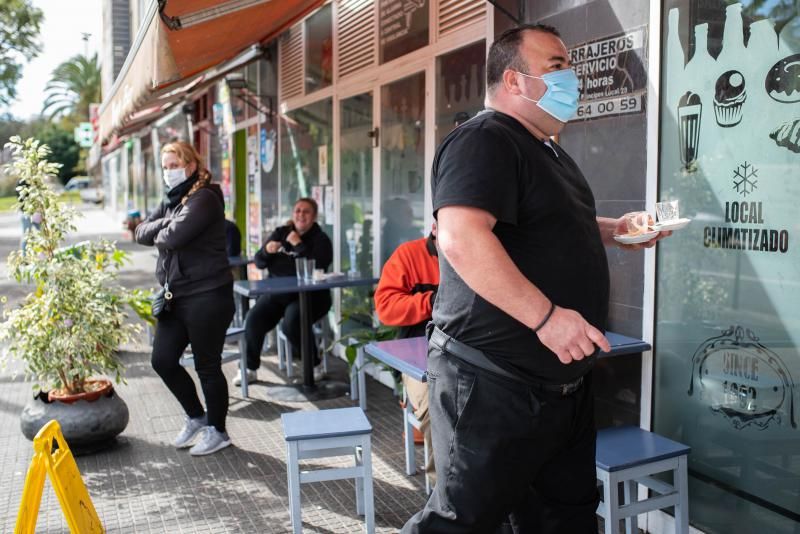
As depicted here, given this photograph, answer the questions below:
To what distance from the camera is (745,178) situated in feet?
9.75

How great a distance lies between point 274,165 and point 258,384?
3.55 m

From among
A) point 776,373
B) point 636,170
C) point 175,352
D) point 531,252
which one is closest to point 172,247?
point 175,352

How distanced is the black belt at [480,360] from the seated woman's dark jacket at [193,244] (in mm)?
2424

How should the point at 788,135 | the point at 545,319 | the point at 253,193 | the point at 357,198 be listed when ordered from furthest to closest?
1. the point at 253,193
2. the point at 357,198
3. the point at 788,135
4. the point at 545,319

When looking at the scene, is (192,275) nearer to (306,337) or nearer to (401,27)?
(306,337)

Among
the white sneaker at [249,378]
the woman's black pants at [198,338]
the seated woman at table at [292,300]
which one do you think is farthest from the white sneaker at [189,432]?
the white sneaker at [249,378]

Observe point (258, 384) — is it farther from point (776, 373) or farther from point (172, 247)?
point (776, 373)

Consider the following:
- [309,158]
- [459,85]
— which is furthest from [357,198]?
[459,85]

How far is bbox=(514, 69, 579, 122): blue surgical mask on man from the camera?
2164 millimetres

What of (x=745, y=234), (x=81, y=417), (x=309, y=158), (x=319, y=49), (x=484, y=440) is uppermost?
(x=319, y=49)

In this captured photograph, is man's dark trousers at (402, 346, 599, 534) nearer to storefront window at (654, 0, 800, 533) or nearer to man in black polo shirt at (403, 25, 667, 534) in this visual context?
man in black polo shirt at (403, 25, 667, 534)

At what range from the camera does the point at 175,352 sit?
4418mm

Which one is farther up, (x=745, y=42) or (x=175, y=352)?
(x=745, y=42)

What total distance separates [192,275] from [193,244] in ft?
0.57
